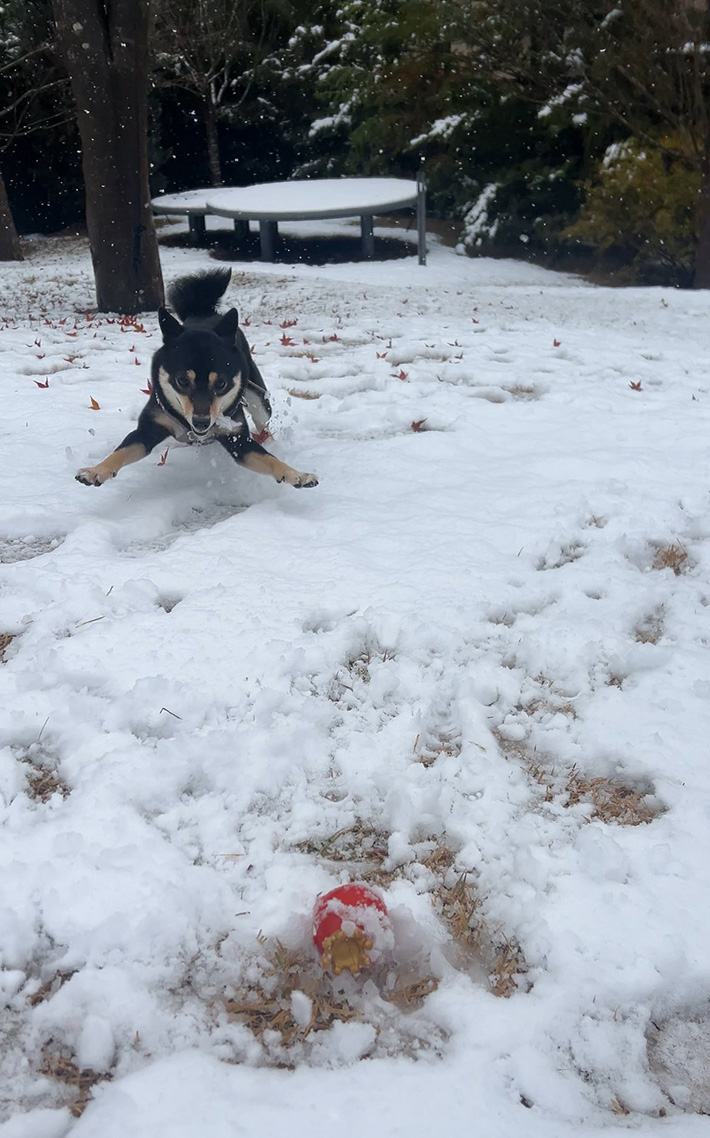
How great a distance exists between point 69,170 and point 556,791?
1851 cm

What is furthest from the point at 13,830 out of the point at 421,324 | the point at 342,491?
the point at 421,324

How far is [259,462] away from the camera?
409cm

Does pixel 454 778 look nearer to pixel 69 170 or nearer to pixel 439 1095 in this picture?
pixel 439 1095

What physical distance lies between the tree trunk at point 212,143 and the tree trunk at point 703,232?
12.0 meters

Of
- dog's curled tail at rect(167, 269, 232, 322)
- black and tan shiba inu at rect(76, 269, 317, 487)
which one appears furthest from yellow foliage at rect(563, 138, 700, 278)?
black and tan shiba inu at rect(76, 269, 317, 487)

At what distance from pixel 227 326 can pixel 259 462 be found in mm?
698

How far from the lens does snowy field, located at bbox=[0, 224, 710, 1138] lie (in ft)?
5.45

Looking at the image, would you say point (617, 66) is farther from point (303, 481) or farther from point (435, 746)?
point (435, 746)

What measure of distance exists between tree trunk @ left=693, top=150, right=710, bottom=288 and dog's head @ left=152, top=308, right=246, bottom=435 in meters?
10.2

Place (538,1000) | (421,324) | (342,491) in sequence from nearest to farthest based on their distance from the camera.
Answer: (538,1000)
(342,491)
(421,324)

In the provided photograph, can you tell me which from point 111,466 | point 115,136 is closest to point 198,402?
point 111,466

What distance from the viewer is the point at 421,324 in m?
8.20

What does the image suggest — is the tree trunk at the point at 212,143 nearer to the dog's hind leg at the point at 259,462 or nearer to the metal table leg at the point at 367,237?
the metal table leg at the point at 367,237

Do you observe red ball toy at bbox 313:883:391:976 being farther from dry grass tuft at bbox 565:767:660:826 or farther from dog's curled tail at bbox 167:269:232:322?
dog's curled tail at bbox 167:269:232:322
